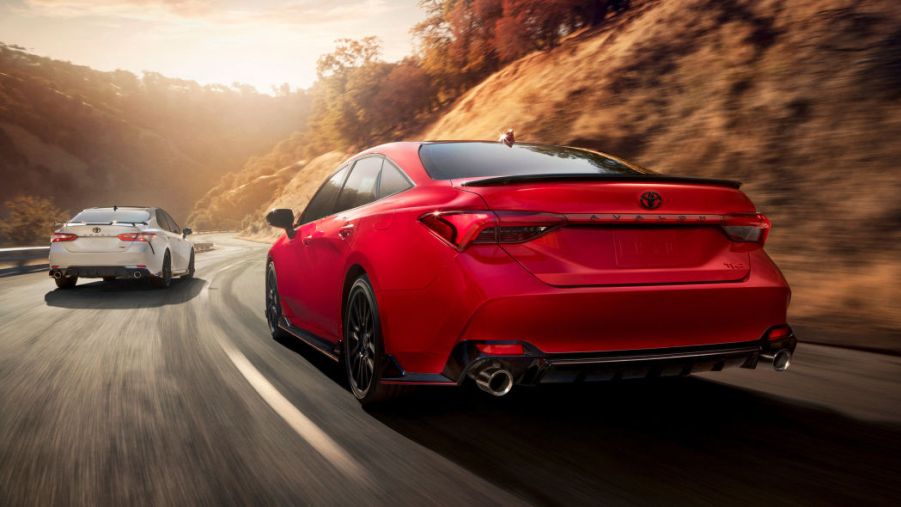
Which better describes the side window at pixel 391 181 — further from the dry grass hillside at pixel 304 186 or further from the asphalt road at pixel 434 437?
the dry grass hillside at pixel 304 186

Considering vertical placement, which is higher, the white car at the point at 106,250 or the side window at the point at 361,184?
the side window at the point at 361,184

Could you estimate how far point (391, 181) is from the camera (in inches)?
202

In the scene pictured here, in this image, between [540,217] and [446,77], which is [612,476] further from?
[446,77]

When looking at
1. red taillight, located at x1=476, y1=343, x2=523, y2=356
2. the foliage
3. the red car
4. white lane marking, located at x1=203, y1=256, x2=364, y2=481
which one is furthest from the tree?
red taillight, located at x1=476, y1=343, x2=523, y2=356

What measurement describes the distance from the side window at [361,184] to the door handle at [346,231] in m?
0.21

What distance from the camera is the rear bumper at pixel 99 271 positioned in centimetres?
1318

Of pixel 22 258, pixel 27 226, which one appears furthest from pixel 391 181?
pixel 27 226

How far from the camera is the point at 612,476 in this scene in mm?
3600

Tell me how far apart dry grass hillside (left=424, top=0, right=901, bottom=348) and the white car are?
9.26 metres

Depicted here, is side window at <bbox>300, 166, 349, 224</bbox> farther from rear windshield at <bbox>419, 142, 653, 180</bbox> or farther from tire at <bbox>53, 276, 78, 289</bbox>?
tire at <bbox>53, 276, 78, 289</bbox>

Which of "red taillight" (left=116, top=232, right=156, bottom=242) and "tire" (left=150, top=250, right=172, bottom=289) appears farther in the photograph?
"tire" (left=150, top=250, right=172, bottom=289)

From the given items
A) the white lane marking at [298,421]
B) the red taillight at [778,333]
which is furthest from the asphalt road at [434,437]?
the red taillight at [778,333]

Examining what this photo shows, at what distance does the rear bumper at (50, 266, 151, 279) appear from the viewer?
13.2 metres

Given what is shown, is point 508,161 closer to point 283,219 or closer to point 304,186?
point 283,219
